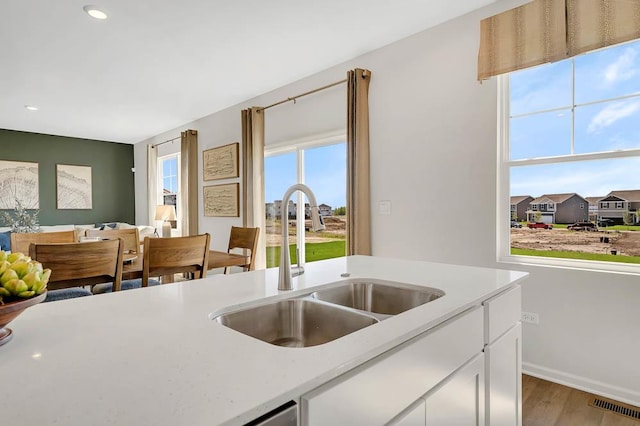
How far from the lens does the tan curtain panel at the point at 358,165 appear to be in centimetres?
329

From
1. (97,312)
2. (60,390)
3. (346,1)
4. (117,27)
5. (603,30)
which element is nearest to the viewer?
(60,390)

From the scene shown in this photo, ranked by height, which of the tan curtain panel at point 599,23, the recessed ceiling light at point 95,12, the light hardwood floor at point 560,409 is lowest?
the light hardwood floor at point 560,409

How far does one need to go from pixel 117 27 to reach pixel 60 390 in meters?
3.12

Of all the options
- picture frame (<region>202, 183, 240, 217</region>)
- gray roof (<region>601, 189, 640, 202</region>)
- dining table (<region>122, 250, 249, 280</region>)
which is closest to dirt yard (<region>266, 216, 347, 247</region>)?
picture frame (<region>202, 183, 240, 217</region>)

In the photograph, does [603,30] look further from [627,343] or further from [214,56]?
[214,56]

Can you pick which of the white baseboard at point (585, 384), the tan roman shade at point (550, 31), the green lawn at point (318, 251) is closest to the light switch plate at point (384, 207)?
the green lawn at point (318, 251)

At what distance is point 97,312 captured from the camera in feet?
3.36

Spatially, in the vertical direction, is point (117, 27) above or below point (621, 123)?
above

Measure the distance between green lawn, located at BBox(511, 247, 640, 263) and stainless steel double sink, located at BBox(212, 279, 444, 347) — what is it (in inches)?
64.3

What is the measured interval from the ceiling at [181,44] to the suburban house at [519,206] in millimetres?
1448

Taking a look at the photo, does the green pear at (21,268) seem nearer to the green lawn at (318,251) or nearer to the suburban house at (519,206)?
the suburban house at (519,206)

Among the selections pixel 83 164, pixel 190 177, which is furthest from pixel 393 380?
pixel 83 164

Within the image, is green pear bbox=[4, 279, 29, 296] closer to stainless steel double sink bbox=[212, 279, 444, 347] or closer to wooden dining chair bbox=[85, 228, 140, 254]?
stainless steel double sink bbox=[212, 279, 444, 347]

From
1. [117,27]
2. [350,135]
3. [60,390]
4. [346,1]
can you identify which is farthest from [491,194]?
[117,27]
